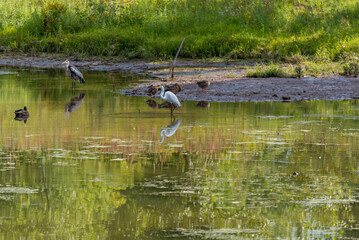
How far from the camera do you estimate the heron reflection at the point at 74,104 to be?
1230 centimetres

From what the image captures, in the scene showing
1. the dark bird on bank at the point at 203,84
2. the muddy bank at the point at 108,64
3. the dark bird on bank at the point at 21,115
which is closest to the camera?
the dark bird on bank at the point at 21,115

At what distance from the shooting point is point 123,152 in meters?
8.27

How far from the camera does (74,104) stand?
1317 cm

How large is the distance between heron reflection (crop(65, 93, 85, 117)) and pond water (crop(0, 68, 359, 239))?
0.10 m

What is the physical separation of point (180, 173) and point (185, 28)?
18.2m

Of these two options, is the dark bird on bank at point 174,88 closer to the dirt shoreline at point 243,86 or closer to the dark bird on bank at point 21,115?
the dirt shoreline at point 243,86

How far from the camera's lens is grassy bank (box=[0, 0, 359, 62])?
2210cm

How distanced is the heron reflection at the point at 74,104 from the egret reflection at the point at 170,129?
2023mm

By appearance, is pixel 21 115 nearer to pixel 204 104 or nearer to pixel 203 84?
pixel 204 104

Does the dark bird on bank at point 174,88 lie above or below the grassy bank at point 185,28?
below

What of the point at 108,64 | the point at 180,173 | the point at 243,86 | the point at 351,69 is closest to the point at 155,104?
the point at 243,86

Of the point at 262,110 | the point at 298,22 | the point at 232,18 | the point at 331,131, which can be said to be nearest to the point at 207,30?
the point at 232,18

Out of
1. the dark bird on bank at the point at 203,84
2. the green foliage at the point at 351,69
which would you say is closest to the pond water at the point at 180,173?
the dark bird on bank at the point at 203,84

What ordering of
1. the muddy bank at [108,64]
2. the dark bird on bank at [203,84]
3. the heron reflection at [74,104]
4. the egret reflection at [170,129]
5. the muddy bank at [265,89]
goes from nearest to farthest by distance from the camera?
the egret reflection at [170,129] → the heron reflection at [74,104] → the muddy bank at [265,89] → the dark bird on bank at [203,84] → the muddy bank at [108,64]
